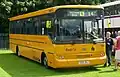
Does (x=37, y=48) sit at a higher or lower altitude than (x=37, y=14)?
lower

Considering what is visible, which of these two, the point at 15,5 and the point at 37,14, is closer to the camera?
the point at 37,14

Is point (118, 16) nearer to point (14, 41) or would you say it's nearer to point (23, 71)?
point (14, 41)

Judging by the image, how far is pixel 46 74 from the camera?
1489cm

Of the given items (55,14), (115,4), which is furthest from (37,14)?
(115,4)

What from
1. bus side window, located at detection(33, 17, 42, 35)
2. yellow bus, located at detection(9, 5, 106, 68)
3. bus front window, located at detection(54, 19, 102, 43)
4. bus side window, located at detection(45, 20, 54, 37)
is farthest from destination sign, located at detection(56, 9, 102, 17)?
bus side window, located at detection(33, 17, 42, 35)

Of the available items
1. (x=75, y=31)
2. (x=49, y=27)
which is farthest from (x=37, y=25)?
(x=75, y=31)

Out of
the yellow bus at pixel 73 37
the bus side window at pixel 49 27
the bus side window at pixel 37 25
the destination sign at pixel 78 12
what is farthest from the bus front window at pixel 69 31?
the bus side window at pixel 37 25

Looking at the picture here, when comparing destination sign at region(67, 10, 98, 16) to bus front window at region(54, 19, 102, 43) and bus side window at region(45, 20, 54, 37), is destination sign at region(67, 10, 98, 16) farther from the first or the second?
bus side window at region(45, 20, 54, 37)

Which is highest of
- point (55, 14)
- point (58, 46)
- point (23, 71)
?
point (55, 14)

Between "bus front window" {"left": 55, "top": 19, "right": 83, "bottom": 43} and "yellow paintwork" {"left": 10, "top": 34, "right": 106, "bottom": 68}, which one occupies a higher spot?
"bus front window" {"left": 55, "top": 19, "right": 83, "bottom": 43}

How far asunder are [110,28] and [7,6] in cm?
1308

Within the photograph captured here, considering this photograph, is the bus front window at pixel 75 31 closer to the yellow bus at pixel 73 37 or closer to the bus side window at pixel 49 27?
the yellow bus at pixel 73 37

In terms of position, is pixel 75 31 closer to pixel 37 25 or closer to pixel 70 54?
pixel 70 54

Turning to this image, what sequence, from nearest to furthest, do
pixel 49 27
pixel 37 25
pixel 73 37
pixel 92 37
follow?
pixel 73 37 < pixel 92 37 < pixel 49 27 < pixel 37 25
